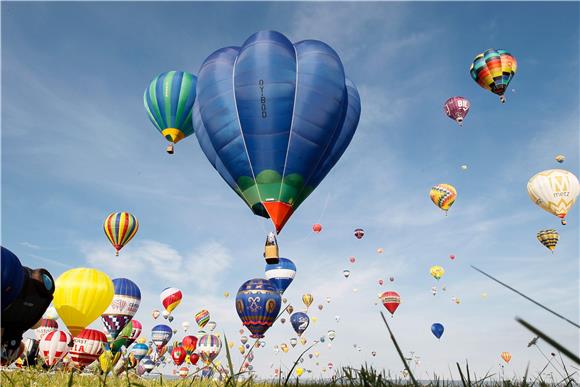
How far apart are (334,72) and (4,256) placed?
15747 millimetres

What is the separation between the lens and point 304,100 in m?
19.2

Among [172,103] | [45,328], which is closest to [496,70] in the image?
[172,103]

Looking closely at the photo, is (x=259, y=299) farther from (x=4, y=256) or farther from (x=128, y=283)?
(x=4, y=256)

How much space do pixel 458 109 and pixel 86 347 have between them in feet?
124

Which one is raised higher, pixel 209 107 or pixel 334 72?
pixel 334 72

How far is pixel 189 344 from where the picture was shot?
4297 centimetres

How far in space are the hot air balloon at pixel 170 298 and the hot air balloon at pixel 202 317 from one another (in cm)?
964

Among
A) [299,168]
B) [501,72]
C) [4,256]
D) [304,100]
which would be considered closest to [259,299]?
[299,168]

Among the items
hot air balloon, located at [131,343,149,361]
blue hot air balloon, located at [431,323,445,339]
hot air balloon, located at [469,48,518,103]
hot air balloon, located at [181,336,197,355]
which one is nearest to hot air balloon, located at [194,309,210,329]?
hot air balloon, located at [181,336,197,355]

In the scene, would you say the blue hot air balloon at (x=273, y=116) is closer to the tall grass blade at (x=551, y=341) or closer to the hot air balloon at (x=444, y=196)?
the tall grass blade at (x=551, y=341)

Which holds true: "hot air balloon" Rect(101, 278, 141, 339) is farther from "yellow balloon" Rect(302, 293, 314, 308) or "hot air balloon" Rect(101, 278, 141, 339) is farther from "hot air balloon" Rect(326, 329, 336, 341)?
"hot air balloon" Rect(326, 329, 336, 341)

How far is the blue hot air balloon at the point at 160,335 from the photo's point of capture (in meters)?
45.4

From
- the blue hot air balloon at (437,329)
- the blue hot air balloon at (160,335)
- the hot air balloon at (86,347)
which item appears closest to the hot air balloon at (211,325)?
the blue hot air balloon at (160,335)

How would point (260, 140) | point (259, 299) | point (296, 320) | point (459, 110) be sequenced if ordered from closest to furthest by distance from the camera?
1. point (260, 140)
2. point (259, 299)
3. point (459, 110)
4. point (296, 320)
